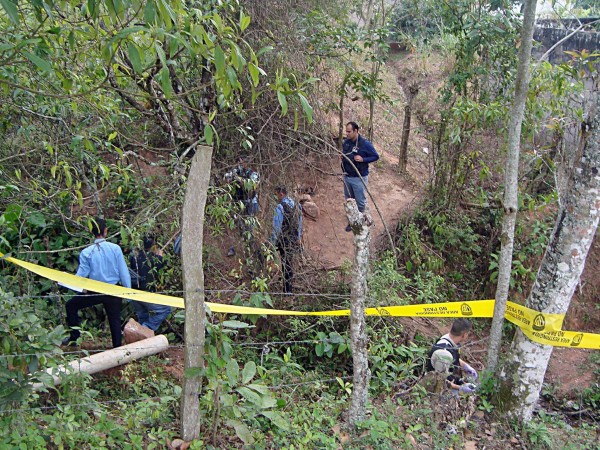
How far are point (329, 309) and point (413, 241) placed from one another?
6.92 feet

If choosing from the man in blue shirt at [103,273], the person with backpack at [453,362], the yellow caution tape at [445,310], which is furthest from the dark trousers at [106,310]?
the person with backpack at [453,362]

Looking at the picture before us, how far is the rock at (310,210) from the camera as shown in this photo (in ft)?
28.7

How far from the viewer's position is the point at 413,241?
313 inches

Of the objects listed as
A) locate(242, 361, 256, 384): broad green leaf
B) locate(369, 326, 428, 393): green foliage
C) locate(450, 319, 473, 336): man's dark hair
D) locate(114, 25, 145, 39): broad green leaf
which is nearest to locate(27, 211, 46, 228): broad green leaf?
locate(369, 326, 428, 393): green foliage

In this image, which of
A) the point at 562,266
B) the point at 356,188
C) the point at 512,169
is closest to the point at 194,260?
the point at 562,266

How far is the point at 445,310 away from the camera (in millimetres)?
5695

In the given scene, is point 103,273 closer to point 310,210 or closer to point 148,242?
point 148,242

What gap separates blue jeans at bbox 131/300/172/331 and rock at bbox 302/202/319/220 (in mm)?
3176

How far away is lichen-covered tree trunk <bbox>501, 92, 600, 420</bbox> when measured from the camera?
4.42m

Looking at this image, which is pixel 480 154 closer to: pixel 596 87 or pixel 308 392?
pixel 596 87

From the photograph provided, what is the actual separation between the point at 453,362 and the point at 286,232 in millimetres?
2552

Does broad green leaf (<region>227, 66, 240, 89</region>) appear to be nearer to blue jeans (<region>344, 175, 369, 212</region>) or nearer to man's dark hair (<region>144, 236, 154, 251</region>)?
man's dark hair (<region>144, 236, 154, 251</region>)

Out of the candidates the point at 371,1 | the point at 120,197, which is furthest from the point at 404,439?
the point at 371,1

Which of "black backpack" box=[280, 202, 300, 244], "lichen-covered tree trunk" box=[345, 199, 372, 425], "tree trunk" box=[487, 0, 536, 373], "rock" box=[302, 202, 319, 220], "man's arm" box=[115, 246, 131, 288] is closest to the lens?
"lichen-covered tree trunk" box=[345, 199, 372, 425]
